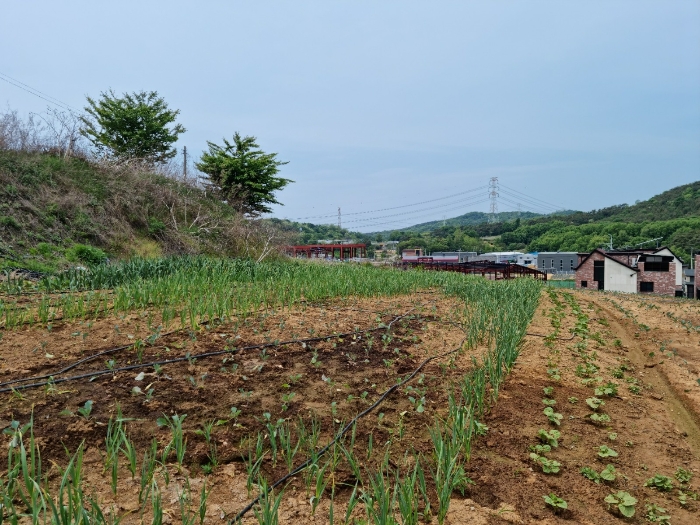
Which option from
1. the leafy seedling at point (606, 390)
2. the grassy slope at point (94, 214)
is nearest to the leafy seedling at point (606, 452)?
the leafy seedling at point (606, 390)

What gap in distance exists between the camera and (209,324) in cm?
426

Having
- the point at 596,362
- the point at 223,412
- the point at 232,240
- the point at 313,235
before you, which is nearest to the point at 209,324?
the point at 223,412

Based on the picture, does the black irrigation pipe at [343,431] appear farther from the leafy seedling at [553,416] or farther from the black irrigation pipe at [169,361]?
the black irrigation pipe at [169,361]

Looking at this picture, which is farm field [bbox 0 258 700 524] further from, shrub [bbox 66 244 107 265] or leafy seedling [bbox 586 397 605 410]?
shrub [bbox 66 244 107 265]

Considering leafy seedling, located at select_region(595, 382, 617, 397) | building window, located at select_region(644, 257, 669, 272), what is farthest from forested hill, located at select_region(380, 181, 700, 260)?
leafy seedling, located at select_region(595, 382, 617, 397)

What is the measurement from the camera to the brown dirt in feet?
5.85

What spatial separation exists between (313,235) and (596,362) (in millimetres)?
61514

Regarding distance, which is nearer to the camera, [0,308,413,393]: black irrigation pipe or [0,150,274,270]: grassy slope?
[0,308,413,393]: black irrigation pipe

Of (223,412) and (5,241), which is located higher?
(5,241)

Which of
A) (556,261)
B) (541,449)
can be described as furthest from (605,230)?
(541,449)

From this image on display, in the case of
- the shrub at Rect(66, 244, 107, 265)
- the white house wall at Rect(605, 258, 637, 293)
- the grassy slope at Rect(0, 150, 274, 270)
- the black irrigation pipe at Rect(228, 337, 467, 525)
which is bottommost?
the white house wall at Rect(605, 258, 637, 293)

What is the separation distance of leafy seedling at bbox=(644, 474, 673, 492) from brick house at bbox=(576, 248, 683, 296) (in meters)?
34.2

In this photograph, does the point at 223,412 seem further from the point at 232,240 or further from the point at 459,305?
the point at 232,240

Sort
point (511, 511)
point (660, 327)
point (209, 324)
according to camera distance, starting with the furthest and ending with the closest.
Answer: point (660, 327)
point (209, 324)
point (511, 511)
